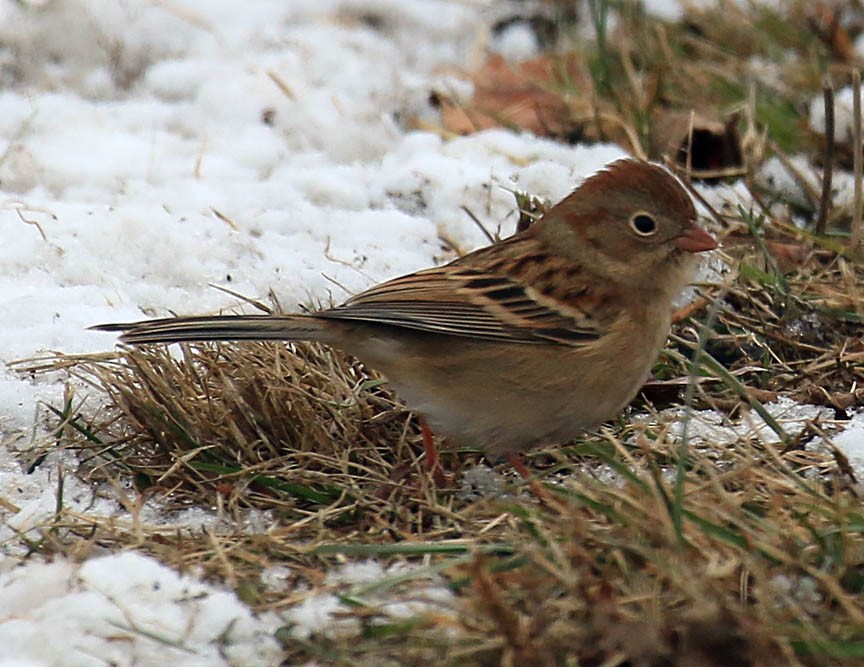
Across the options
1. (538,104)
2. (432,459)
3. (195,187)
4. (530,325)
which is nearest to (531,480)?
(432,459)

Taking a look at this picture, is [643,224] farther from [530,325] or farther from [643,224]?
[530,325]

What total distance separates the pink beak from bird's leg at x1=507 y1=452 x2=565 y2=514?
82cm

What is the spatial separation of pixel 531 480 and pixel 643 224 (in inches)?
44.9

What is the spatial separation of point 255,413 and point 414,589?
3.55 feet

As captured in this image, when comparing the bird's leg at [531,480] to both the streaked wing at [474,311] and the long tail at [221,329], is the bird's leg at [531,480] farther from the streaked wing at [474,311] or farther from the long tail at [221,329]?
the long tail at [221,329]

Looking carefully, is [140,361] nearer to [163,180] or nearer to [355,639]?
[355,639]

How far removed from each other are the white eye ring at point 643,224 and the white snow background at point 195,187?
2.93ft

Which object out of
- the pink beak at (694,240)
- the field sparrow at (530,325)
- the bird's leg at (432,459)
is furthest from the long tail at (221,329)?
the pink beak at (694,240)

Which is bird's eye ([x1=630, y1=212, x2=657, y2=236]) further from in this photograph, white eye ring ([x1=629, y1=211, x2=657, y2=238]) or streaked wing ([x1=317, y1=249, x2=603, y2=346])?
streaked wing ([x1=317, y1=249, x2=603, y2=346])

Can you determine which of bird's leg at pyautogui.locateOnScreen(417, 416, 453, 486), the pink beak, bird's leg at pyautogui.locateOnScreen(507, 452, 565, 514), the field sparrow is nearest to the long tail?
the field sparrow

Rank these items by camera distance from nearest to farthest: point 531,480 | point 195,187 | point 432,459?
point 531,480
point 432,459
point 195,187

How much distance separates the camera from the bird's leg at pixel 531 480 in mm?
3375

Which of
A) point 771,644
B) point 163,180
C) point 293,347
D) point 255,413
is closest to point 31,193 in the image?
point 163,180

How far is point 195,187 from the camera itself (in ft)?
19.2
